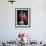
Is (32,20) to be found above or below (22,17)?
below

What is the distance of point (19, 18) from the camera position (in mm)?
5578

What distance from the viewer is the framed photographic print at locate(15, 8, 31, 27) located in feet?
18.1

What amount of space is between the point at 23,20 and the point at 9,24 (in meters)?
0.58

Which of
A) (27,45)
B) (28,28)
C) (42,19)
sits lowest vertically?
(27,45)

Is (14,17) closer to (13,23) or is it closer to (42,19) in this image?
(13,23)

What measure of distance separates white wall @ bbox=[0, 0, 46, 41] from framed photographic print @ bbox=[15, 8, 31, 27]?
120 millimetres

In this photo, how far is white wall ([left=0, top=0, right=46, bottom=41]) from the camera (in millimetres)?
5496

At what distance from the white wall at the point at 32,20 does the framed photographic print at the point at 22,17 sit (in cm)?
12

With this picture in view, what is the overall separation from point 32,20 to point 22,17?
1.37ft

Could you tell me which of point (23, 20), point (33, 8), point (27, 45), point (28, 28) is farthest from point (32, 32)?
point (27, 45)

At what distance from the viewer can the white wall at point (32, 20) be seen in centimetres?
550

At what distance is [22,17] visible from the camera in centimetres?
558

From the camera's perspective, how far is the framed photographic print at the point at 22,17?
5.53m

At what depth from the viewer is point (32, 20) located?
5520 millimetres
